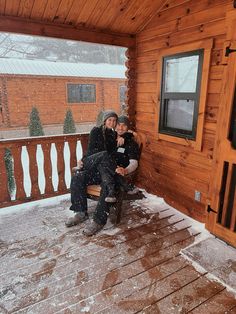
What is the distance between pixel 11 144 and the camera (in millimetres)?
2947

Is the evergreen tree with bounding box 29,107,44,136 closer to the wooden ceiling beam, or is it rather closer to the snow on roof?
the snow on roof

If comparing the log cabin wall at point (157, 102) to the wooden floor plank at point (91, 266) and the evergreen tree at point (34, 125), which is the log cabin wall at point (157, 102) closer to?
the wooden floor plank at point (91, 266)

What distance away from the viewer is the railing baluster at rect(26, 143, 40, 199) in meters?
3.11

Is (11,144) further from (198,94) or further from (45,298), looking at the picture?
(198,94)

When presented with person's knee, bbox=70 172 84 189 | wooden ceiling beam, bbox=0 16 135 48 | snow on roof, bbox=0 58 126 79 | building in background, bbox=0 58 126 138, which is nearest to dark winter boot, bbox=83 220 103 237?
person's knee, bbox=70 172 84 189

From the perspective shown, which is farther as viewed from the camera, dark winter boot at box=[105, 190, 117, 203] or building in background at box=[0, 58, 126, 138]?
building in background at box=[0, 58, 126, 138]

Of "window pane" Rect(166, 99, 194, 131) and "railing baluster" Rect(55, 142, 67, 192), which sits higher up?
"window pane" Rect(166, 99, 194, 131)

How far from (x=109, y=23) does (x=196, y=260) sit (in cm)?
293

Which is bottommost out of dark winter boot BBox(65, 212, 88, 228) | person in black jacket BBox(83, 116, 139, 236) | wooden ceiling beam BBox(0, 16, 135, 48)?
dark winter boot BBox(65, 212, 88, 228)

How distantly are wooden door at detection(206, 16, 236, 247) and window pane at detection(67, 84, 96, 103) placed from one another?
10.2 m

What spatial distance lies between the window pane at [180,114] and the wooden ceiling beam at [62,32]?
1.18 metres

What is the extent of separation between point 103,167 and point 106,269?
1057 millimetres

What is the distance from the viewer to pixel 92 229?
251cm

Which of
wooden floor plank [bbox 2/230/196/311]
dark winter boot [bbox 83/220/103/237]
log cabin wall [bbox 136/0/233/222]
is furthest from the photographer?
dark winter boot [bbox 83/220/103/237]
